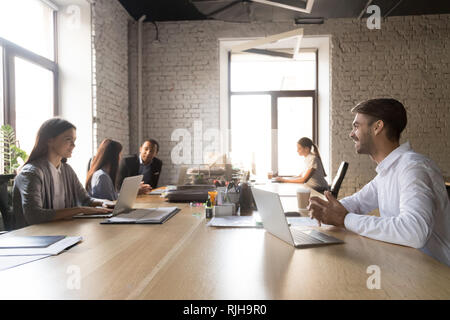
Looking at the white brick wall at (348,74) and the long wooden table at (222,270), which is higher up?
the white brick wall at (348,74)

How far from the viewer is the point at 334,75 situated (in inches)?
221

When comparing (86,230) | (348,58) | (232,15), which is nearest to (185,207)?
(86,230)

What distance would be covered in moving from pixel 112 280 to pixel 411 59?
19.7 feet

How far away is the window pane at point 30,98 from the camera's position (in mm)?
3869

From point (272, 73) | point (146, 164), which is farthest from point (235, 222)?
point (272, 73)

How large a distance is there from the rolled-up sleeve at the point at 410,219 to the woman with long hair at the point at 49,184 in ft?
4.58

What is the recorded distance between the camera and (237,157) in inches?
245

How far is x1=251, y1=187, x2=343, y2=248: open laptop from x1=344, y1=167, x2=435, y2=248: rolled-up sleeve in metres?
0.16

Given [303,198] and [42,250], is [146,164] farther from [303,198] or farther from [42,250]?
[42,250]

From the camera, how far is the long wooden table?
836 mm

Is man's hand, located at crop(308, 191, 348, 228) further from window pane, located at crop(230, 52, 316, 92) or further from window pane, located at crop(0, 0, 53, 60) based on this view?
window pane, located at crop(230, 52, 316, 92)

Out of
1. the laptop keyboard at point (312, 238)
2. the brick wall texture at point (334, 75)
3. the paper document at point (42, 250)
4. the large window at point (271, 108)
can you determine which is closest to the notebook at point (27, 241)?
the paper document at point (42, 250)

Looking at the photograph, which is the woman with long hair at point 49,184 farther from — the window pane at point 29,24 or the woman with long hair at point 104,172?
the window pane at point 29,24
